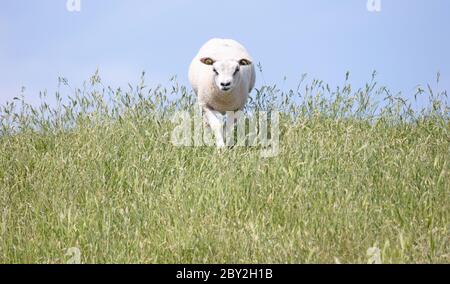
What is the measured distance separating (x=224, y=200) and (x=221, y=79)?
2.65 meters

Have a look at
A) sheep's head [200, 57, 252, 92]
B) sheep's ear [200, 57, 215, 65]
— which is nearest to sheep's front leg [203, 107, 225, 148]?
sheep's head [200, 57, 252, 92]

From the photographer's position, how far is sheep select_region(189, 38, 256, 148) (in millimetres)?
8000

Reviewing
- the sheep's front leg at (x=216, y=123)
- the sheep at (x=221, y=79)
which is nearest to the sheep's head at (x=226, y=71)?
the sheep at (x=221, y=79)

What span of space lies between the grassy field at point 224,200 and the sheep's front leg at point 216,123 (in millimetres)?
271

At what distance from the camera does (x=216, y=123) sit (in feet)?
27.5

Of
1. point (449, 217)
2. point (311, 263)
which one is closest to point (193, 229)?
point (311, 263)

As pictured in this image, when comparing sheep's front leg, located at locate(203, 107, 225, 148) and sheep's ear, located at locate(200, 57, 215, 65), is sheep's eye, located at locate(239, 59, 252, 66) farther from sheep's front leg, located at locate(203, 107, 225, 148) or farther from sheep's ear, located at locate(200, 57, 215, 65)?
sheep's front leg, located at locate(203, 107, 225, 148)

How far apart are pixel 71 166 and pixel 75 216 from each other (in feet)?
5.27

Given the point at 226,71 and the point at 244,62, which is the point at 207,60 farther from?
the point at 244,62

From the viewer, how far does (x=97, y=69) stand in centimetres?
883

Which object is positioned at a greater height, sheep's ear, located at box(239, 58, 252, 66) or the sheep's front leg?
sheep's ear, located at box(239, 58, 252, 66)
